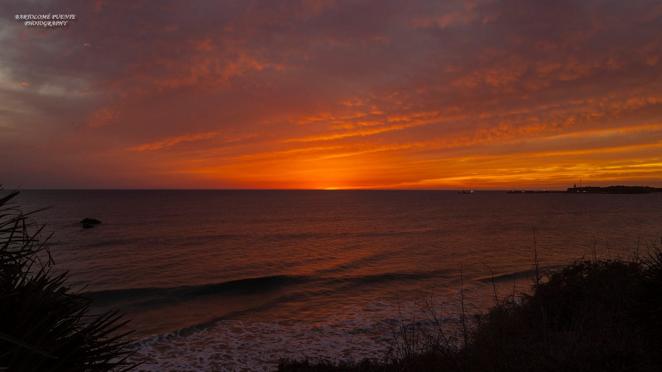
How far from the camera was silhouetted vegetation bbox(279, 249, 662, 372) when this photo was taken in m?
6.21

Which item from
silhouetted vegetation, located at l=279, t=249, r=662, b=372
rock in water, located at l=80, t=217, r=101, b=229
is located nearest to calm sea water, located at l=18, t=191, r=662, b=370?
silhouetted vegetation, located at l=279, t=249, r=662, b=372

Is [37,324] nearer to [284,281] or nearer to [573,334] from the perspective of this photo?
[573,334]

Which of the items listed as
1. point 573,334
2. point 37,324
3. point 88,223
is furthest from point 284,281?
point 88,223

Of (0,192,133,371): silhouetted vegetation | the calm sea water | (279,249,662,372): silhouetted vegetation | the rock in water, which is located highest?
(0,192,133,371): silhouetted vegetation

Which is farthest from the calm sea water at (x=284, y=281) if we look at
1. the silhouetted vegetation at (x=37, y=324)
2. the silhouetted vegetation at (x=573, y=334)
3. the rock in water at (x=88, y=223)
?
the silhouetted vegetation at (x=37, y=324)

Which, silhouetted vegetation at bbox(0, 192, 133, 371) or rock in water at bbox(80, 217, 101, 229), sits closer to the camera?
silhouetted vegetation at bbox(0, 192, 133, 371)

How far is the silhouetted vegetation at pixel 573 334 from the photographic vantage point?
244 inches

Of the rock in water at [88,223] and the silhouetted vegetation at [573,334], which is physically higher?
the silhouetted vegetation at [573,334]

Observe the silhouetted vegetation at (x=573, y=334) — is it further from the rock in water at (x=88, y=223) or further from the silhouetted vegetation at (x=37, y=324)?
the rock in water at (x=88, y=223)

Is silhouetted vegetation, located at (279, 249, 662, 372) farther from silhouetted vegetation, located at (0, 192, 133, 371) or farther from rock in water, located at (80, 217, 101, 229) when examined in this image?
rock in water, located at (80, 217, 101, 229)

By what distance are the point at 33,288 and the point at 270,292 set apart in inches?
838

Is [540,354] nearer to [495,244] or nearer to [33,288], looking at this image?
[33,288]

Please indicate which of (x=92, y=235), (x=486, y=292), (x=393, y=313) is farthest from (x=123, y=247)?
(x=486, y=292)

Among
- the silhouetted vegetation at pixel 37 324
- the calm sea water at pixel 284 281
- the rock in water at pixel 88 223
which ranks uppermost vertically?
the silhouetted vegetation at pixel 37 324
